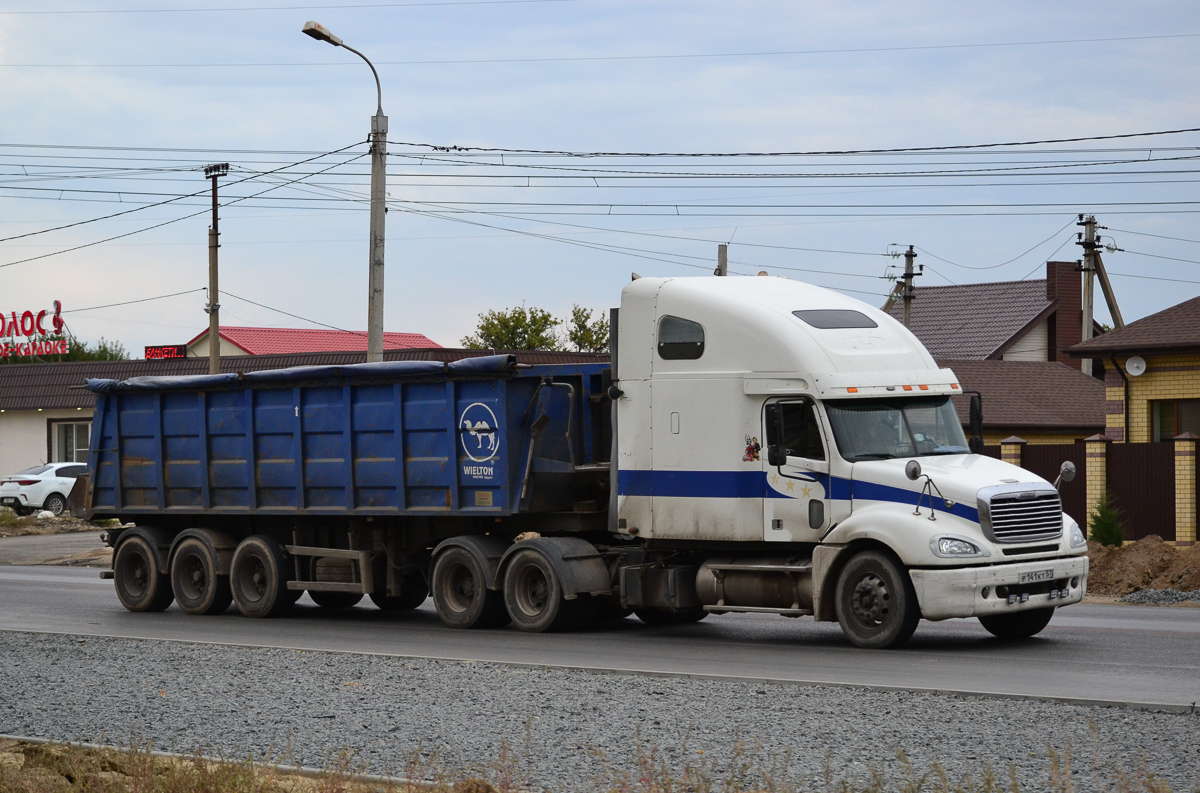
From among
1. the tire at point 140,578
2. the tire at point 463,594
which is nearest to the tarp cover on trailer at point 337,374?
the tire at point 463,594

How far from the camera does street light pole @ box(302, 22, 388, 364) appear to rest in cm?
2353

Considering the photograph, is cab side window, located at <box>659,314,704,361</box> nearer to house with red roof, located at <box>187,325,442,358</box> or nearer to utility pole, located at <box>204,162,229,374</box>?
utility pole, located at <box>204,162,229,374</box>

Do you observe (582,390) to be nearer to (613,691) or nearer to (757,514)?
(757,514)

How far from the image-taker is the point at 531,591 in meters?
15.5

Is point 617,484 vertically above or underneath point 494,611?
above

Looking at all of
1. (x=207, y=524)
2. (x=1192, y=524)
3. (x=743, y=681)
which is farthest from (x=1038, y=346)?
(x=743, y=681)

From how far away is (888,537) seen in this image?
518 inches

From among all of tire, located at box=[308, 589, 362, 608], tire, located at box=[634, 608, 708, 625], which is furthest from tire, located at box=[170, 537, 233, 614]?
tire, located at box=[634, 608, 708, 625]

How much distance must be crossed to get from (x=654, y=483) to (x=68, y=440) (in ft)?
144

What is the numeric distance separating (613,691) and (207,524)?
9433 mm

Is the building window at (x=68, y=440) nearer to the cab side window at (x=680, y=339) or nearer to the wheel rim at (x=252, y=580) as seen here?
the wheel rim at (x=252, y=580)

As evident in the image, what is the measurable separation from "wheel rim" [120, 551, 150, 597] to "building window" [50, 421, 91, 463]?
36137 mm

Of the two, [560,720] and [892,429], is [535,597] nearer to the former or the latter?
[892,429]

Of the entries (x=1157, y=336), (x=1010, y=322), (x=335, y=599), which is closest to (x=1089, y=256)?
(x=1010, y=322)
